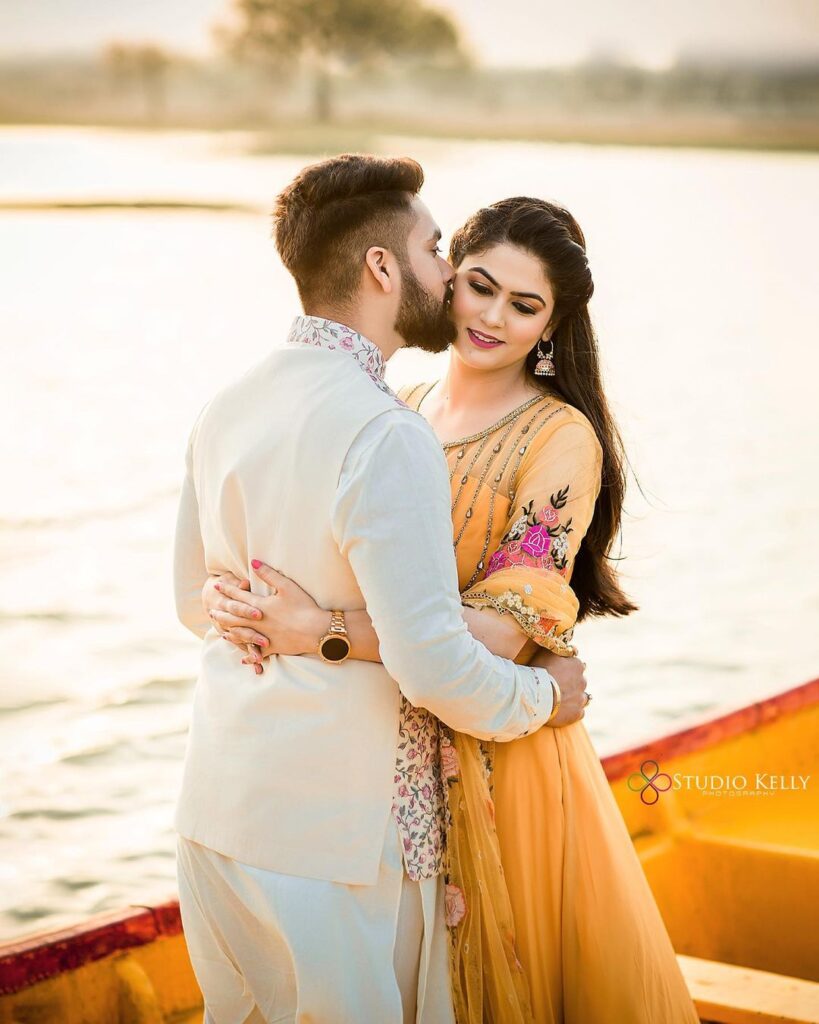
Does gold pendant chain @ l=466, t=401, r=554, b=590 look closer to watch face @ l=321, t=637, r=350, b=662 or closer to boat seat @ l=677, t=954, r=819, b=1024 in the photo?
watch face @ l=321, t=637, r=350, b=662

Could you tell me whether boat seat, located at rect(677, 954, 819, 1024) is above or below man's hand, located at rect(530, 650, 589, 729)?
below

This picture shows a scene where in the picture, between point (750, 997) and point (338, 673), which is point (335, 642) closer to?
point (338, 673)

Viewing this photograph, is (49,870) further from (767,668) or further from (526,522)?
(767,668)

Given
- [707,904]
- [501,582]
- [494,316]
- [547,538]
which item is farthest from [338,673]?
[707,904]

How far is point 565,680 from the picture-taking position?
2057 millimetres

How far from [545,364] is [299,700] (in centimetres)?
79

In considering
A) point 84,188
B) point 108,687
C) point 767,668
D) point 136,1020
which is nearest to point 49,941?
point 136,1020

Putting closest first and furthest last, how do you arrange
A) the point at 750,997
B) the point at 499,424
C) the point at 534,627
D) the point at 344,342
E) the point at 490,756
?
the point at 344,342 → the point at 534,627 → the point at 490,756 → the point at 499,424 → the point at 750,997

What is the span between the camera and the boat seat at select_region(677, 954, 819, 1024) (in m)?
2.36

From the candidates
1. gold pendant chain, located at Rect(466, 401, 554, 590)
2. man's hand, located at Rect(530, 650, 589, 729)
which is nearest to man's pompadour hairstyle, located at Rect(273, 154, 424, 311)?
gold pendant chain, located at Rect(466, 401, 554, 590)

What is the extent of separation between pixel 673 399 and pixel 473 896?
2192 centimetres

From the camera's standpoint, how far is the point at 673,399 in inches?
914

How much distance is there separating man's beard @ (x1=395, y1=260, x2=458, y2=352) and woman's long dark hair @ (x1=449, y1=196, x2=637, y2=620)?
0.95 feet

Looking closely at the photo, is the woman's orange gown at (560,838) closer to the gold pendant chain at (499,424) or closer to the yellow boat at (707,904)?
the gold pendant chain at (499,424)
